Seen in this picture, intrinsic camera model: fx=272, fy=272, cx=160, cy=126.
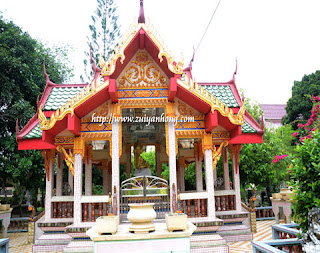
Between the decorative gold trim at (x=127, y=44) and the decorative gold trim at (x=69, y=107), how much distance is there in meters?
0.36

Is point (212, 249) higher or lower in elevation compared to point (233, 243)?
higher

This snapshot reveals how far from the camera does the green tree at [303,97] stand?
57.9 feet

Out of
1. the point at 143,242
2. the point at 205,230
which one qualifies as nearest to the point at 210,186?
the point at 205,230

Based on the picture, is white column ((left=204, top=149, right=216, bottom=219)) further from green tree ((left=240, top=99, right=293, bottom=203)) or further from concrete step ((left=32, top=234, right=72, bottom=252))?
green tree ((left=240, top=99, right=293, bottom=203))

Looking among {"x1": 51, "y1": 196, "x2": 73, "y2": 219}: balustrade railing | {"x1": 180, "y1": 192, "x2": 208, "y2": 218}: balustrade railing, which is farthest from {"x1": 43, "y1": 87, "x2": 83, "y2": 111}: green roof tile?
{"x1": 180, "y1": 192, "x2": 208, "y2": 218}: balustrade railing

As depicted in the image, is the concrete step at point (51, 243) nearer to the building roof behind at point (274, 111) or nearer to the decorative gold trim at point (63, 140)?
the decorative gold trim at point (63, 140)

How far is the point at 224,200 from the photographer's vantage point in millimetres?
7680

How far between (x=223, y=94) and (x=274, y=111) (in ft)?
110

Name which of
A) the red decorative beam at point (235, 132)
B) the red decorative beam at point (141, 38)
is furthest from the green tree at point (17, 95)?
the red decorative beam at point (235, 132)

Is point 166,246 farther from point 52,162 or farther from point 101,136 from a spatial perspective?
point 52,162

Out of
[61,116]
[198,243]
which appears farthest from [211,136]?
[61,116]

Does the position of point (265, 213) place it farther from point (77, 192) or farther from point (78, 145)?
point (78, 145)

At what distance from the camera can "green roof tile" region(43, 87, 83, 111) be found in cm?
776

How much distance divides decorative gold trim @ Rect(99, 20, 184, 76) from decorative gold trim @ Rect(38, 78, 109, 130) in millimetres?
357
